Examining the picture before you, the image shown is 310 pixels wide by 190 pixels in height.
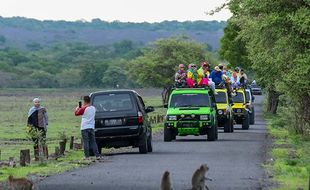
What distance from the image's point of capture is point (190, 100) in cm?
3697

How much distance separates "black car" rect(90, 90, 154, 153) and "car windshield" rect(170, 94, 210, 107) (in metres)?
7.63

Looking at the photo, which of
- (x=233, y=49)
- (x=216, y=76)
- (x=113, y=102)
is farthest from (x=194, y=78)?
(x=233, y=49)

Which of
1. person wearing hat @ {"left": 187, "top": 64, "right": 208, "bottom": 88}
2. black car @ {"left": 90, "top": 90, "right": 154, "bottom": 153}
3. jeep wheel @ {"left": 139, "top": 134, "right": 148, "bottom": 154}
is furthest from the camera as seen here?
person wearing hat @ {"left": 187, "top": 64, "right": 208, "bottom": 88}

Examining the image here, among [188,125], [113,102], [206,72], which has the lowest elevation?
[188,125]

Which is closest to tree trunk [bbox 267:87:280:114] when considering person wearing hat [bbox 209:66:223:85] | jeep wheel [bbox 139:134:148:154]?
person wearing hat [bbox 209:66:223:85]

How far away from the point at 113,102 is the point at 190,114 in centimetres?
724

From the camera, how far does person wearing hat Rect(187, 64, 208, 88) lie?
37.5 m

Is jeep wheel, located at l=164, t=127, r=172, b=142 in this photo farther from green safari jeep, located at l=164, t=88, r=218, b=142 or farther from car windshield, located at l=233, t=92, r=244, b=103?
car windshield, located at l=233, t=92, r=244, b=103

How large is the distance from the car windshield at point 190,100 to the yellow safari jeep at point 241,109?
39.4 feet

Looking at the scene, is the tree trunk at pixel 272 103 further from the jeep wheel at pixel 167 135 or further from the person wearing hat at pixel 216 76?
the jeep wheel at pixel 167 135

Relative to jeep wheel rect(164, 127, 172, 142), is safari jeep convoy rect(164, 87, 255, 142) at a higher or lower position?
higher

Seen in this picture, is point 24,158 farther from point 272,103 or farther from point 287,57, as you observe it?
point 272,103

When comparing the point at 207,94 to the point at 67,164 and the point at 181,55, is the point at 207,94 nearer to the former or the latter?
the point at 67,164

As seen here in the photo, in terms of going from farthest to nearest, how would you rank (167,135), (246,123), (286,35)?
(246,123) → (167,135) → (286,35)
